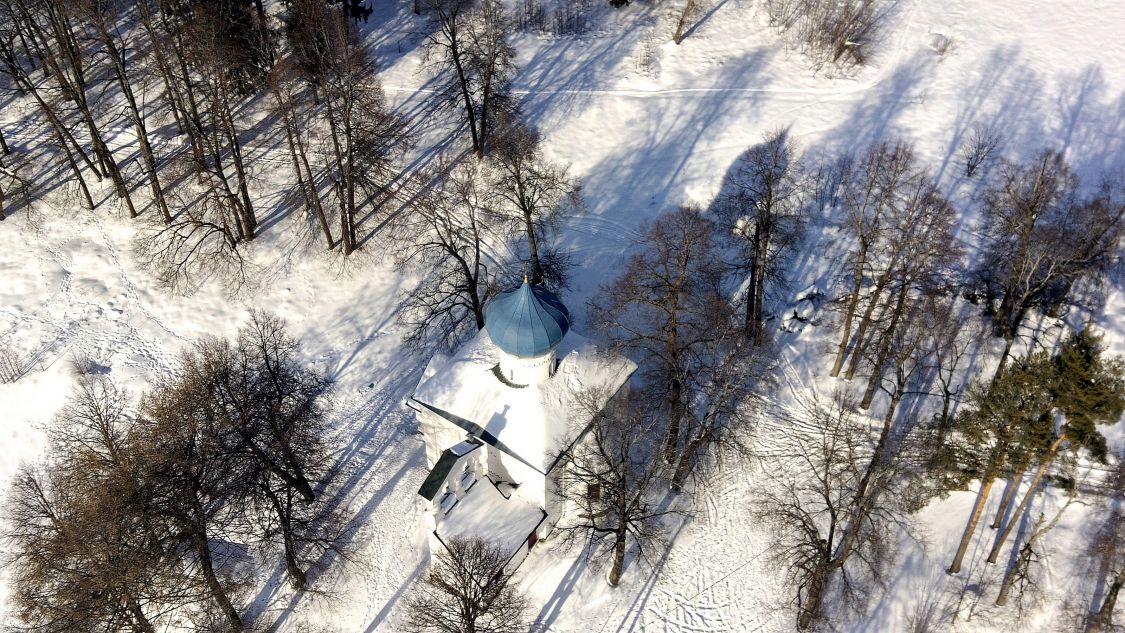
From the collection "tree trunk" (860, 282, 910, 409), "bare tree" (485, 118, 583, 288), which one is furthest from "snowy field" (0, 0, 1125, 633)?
"tree trunk" (860, 282, 910, 409)

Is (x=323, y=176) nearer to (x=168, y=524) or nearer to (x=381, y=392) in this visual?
(x=381, y=392)

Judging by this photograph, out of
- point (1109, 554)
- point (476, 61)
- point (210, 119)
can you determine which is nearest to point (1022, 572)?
point (1109, 554)

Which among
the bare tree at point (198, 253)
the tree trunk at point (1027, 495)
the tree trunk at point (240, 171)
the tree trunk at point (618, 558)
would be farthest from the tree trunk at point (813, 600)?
the tree trunk at point (240, 171)

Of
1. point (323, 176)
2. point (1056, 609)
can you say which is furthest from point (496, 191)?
point (1056, 609)

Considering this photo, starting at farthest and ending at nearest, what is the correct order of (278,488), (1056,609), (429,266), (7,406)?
1. (429,266)
2. (7,406)
3. (278,488)
4. (1056,609)

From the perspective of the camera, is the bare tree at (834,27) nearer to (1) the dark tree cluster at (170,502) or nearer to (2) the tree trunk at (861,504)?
(2) the tree trunk at (861,504)

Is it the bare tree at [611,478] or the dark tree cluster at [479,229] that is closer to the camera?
the bare tree at [611,478]

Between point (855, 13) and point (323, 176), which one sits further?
point (855, 13)

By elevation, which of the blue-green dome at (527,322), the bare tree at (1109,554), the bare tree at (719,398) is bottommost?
the bare tree at (1109,554)
